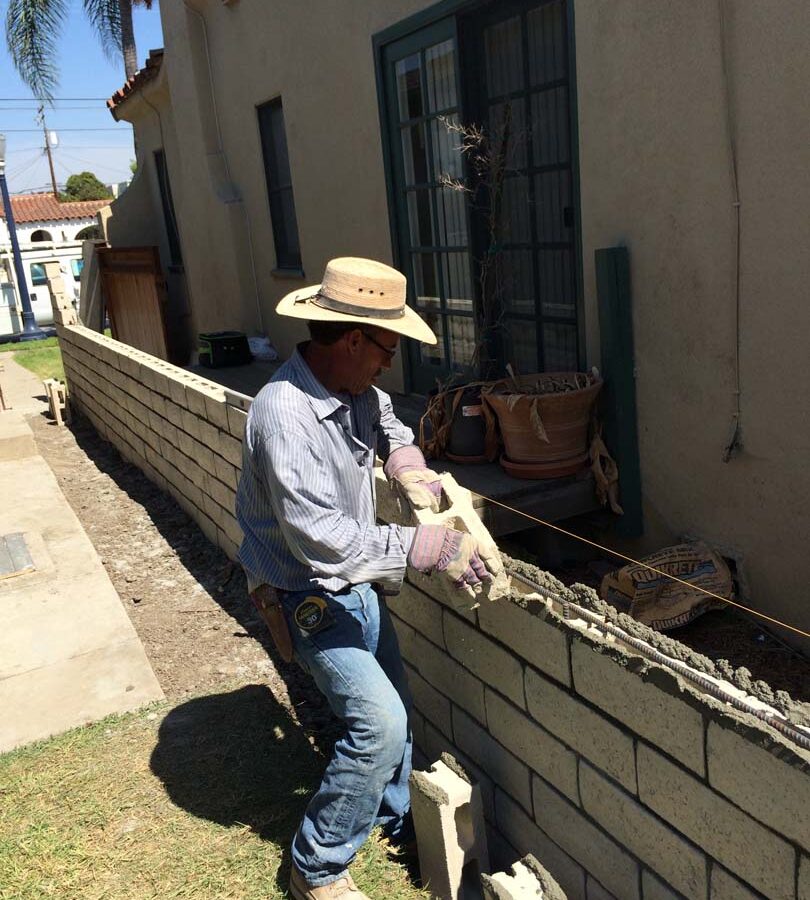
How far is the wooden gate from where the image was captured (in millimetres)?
12539

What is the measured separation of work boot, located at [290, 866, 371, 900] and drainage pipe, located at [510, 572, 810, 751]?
3.69ft

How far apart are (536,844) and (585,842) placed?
0.30m

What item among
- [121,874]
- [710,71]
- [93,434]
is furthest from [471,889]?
[93,434]

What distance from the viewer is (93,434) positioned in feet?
34.5

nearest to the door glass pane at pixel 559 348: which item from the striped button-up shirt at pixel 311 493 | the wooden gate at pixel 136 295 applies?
the striped button-up shirt at pixel 311 493

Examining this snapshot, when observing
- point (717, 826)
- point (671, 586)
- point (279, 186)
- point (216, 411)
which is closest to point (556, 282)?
point (671, 586)

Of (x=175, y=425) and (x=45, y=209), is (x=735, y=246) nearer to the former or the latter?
(x=175, y=425)

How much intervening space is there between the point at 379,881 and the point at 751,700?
162 cm

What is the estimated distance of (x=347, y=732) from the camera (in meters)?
2.77

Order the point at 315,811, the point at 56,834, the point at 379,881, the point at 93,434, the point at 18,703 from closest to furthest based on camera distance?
the point at 315,811, the point at 379,881, the point at 56,834, the point at 18,703, the point at 93,434

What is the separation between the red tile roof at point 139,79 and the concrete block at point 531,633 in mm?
11054

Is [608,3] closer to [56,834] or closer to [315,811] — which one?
[315,811]

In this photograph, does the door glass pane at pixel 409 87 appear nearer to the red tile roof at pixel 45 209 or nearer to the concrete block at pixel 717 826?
the concrete block at pixel 717 826

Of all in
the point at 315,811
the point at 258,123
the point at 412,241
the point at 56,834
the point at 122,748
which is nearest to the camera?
the point at 315,811
